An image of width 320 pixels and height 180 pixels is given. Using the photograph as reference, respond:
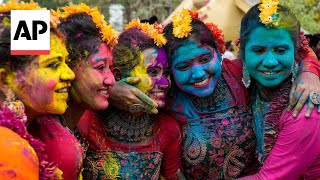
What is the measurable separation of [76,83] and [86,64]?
4.8 inches

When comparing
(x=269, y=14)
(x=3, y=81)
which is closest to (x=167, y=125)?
(x=269, y=14)

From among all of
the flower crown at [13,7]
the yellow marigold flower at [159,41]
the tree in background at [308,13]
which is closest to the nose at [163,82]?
the yellow marigold flower at [159,41]

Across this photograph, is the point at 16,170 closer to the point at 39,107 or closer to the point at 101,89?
the point at 39,107

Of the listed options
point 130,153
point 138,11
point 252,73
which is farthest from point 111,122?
point 138,11

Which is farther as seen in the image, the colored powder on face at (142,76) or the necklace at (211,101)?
the necklace at (211,101)

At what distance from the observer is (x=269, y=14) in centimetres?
343

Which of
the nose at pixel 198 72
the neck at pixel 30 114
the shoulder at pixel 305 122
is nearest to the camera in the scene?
the neck at pixel 30 114

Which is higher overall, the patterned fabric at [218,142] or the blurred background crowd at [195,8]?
the patterned fabric at [218,142]

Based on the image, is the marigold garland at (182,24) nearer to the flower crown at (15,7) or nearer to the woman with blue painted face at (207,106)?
the woman with blue painted face at (207,106)

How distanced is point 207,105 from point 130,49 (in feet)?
2.08

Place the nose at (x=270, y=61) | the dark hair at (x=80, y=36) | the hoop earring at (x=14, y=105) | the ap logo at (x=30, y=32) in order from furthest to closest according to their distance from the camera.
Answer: the nose at (x=270, y=61) < the dark hair at (x=80, y=36) < the ap logo at (x=30, y=32) < the hoop earring at (x=14, y=105)

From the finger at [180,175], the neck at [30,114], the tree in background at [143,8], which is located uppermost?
the neck at [30,114]

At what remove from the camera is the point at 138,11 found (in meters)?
11.2

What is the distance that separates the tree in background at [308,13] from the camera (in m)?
11.3
